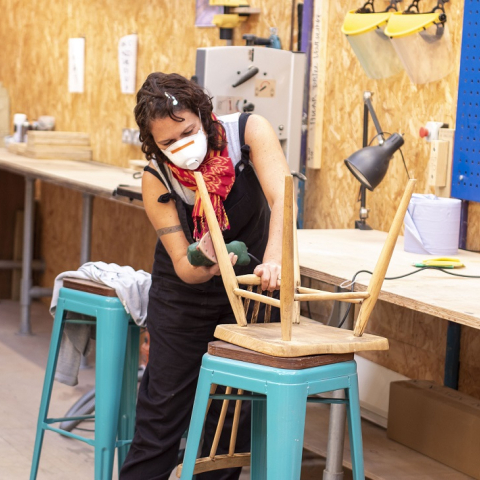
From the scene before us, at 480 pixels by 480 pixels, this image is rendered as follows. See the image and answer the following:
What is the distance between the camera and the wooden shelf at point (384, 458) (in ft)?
8.91

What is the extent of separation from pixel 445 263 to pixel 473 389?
30.0 inches

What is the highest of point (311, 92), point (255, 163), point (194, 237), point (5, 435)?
point (311, 92)

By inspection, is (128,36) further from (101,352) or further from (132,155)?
(101,352)

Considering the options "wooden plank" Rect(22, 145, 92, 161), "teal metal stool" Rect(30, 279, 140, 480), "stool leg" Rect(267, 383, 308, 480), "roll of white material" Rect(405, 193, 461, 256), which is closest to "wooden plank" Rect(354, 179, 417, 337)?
"stool leg" Rect(267, 383, 308, 480)

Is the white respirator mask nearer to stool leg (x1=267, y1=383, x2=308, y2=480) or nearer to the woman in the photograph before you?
the woman

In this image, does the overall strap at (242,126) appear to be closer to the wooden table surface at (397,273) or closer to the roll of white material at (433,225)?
the wooden table surface at (397,273)

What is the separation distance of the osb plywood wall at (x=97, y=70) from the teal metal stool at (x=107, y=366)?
170cm

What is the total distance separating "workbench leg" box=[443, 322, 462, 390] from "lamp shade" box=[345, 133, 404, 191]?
64 cm

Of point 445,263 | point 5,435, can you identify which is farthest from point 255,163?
point 5,435

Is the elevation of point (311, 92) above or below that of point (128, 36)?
below

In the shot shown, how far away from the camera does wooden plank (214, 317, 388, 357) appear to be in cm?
193

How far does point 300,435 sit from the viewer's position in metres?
1.92

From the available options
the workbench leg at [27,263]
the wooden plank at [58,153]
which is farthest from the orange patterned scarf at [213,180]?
the wooden plank at [58,153]

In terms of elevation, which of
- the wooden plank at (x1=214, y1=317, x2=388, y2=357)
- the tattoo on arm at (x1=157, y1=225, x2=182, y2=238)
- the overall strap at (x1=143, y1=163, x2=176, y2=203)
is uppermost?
the overall strap at (x1=143, y1=163, x2=176, y2=203)
